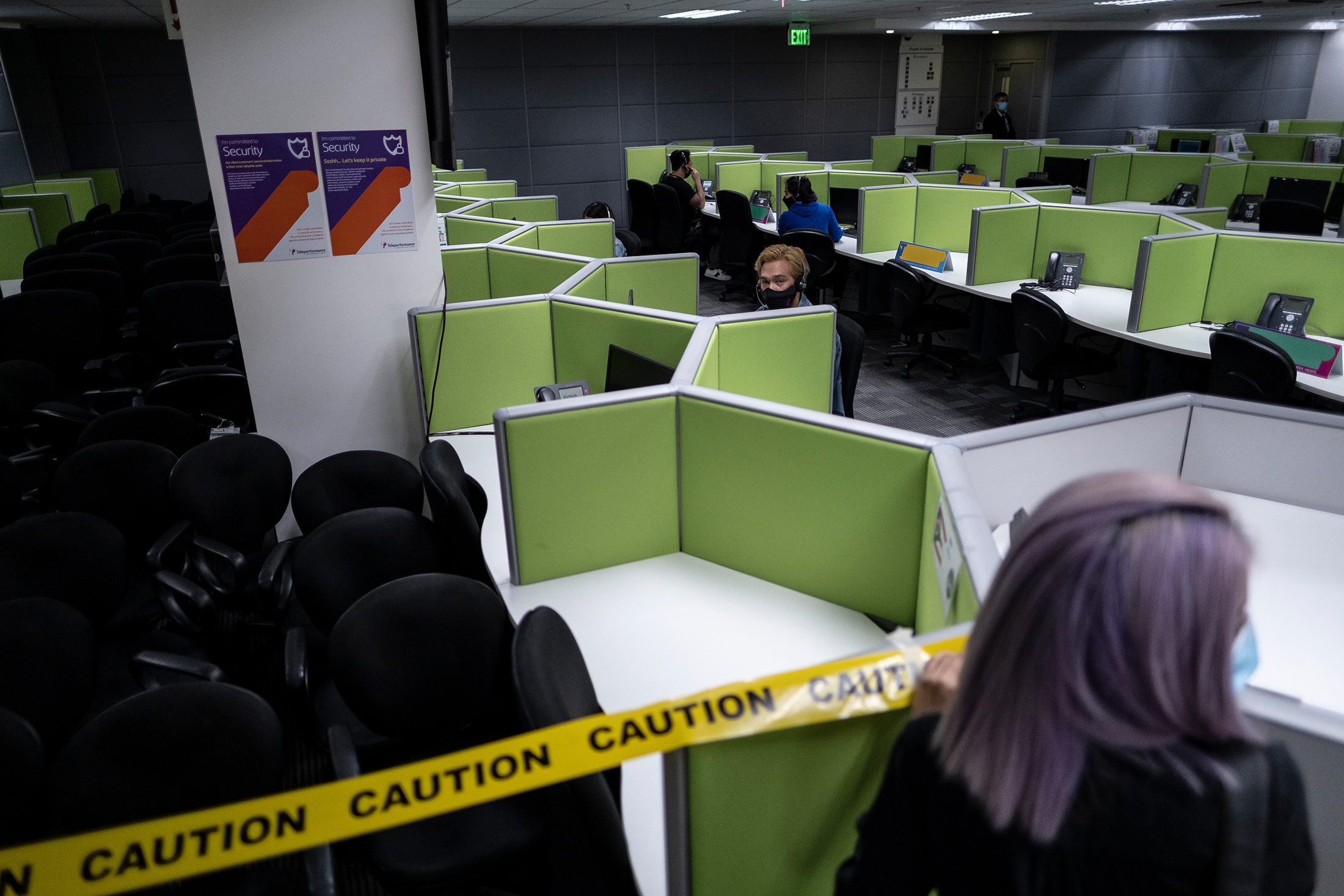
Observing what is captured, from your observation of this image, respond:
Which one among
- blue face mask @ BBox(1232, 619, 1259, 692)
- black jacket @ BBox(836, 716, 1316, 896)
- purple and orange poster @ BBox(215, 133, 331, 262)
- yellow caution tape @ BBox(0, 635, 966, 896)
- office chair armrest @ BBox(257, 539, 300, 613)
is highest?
purple and orange poster @ BBox(215, 133, 331, 262)

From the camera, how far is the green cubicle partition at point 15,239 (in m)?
5.86

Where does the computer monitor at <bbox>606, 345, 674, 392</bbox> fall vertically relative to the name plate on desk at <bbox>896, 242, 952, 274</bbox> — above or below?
above

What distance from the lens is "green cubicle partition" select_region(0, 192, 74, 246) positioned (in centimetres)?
658

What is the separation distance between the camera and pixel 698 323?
2.55 metres

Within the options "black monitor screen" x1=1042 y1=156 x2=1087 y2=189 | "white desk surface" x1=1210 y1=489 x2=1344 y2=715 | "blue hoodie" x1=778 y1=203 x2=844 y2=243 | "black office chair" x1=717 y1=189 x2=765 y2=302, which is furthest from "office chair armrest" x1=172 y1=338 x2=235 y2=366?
"black monitor screen" x1=1042 y1=156 x2=1087 y2=189

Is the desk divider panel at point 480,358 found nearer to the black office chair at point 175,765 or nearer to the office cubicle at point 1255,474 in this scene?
the black office chair at point 175,765

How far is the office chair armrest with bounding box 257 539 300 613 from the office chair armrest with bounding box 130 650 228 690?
393mm

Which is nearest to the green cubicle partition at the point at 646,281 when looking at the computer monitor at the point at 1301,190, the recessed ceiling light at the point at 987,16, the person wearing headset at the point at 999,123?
the computer monitor at the point at 1301,190

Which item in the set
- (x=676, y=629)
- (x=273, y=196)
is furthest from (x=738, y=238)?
(x=676, y=629)

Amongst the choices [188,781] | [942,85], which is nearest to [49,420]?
[188,781]

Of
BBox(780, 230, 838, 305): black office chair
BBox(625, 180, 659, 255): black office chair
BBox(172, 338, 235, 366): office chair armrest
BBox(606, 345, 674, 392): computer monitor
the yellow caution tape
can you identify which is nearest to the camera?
the yellow caution tape

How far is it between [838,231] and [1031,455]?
196 inches

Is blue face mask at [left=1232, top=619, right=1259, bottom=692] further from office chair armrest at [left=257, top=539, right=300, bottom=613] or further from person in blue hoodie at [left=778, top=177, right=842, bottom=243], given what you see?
person in blue hoodie at [left=778, top=177, right=842, bottom=243]

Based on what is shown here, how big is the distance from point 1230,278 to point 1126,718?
4.07m
